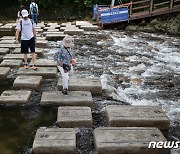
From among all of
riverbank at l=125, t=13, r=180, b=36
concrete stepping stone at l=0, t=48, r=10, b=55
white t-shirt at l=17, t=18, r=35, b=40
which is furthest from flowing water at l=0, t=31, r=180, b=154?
riverbank at l=125, t=13, r=180, b=36

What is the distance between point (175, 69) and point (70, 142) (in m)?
5.68

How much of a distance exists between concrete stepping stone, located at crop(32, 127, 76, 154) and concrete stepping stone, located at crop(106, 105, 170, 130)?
0.93 metres

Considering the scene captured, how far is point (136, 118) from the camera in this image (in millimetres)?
4945

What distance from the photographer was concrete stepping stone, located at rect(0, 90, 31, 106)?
5.75 meters

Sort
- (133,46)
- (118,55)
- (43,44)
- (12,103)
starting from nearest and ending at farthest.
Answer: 1. (12,103)
2. (118,55)
3. (43,44)
4. (133,46)

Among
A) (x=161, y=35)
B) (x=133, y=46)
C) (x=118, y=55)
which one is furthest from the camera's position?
(x=161, y=35)

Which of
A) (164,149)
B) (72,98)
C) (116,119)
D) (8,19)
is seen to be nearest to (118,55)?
(72,98)

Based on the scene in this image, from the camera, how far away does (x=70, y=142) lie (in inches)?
165

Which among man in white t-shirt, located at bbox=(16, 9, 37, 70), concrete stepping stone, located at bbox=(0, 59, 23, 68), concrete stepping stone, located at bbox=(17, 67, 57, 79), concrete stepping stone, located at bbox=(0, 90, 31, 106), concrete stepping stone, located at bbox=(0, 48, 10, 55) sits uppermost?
man in white t-shirt, located at bbox=(16, 9, 37, 70)

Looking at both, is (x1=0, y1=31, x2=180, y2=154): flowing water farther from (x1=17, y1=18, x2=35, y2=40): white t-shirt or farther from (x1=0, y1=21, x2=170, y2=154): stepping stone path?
(x1=17, y1=18, x2=35, y2=40): white t-shirt

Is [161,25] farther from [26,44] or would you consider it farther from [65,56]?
[65,56]

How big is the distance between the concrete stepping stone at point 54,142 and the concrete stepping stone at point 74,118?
1.53 feet

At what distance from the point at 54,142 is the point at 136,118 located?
1.63m

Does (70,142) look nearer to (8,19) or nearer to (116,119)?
(116,119)
